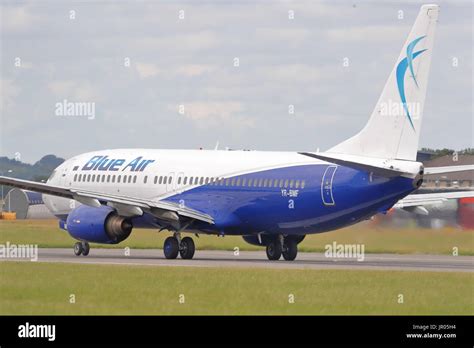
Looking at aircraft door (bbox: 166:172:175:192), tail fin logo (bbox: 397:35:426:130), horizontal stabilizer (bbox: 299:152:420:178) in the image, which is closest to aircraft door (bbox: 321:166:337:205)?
horizontal stabilizer (bbox: 299:152:420:178)

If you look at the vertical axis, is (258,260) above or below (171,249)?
below

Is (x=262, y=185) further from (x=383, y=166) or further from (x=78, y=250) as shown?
(x=78, y=250)

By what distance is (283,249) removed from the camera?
5306cm

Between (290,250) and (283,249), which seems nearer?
(290,250)

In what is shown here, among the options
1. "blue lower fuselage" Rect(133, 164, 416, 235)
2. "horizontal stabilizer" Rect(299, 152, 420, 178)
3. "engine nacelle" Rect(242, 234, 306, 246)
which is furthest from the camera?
"engine nacelle" Rect(242, 234, 306, 246)

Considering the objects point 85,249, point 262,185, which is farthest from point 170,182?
point 262,185

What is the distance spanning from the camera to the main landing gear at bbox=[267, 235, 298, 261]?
5294 centimetres

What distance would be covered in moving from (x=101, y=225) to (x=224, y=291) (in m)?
16.7

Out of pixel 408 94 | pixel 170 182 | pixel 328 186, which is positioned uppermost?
pixel 408 94

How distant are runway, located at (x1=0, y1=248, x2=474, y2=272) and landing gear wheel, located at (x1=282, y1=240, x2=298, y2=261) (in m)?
0.33

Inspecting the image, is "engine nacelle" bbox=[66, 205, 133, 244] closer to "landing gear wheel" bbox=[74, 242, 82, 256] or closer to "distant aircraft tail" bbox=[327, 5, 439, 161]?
"landing gear wheel" bbox=[74, 242, 82, 256]
